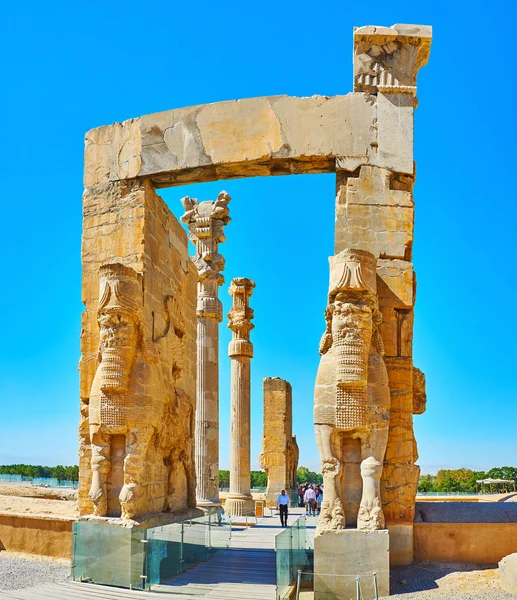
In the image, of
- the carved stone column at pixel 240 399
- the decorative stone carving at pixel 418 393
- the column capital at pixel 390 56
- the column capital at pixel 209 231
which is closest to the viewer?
the decorative stone carving at pixel 418 393

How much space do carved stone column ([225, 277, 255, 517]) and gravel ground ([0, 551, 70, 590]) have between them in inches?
346

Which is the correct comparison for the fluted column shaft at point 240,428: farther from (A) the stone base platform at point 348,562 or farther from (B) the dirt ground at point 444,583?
(A) the stone base platform at point 348,562

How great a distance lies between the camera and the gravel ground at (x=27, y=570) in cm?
900

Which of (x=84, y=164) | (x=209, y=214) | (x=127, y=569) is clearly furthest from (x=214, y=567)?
(x=209, y=214)

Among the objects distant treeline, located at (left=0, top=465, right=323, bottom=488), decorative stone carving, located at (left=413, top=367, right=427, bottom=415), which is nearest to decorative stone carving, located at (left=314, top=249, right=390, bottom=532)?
decorative stone carving, located at (left=413, top=367, right=427, bottom=415)

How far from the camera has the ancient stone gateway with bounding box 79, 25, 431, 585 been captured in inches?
327

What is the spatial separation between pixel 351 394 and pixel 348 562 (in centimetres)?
169

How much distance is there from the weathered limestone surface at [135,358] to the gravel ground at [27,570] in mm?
822

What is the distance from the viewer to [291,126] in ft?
31.2

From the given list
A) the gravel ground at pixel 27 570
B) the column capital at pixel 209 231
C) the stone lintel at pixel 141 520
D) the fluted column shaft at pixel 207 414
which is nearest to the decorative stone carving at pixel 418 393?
the stone lintel at pixel 141 520

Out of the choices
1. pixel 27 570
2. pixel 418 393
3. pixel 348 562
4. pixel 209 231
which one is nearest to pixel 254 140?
pixel 418 393

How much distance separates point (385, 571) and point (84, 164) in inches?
254

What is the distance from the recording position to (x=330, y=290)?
8414 mm

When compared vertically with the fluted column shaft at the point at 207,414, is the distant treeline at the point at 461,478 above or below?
below
